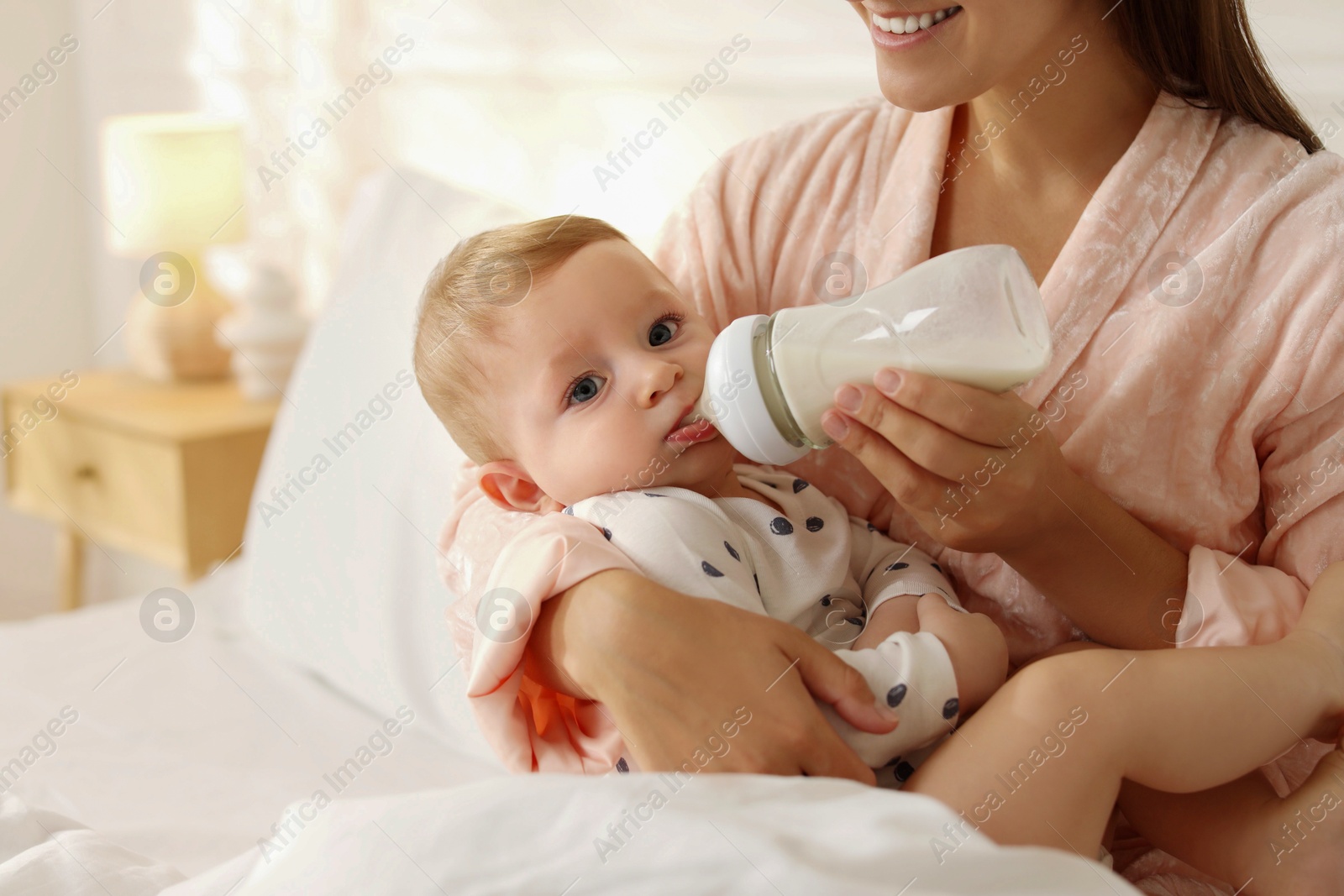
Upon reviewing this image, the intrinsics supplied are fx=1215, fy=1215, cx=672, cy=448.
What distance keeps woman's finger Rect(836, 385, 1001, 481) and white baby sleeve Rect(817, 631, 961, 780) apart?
14 cm

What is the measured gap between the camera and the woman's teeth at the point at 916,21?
102 cm

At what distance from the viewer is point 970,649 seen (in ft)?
3.03

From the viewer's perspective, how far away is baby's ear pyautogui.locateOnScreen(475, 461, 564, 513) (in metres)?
1.12

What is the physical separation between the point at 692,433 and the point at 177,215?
197cm

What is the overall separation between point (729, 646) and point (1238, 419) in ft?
1.66

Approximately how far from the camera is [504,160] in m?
2.29

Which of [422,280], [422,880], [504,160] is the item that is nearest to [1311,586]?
[422,880]

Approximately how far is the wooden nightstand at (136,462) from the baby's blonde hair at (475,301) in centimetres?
138

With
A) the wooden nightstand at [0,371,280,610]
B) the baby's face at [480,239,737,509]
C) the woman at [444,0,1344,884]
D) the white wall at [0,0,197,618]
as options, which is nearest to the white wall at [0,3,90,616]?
the white wall at [0,0,197,618]

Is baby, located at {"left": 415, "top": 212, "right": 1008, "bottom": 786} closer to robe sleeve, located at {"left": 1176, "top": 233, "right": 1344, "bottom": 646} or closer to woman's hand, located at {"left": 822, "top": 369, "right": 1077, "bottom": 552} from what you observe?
woman's hand, located at {"left": 822, "top": 369, "right": 1077, "bottom": 552}

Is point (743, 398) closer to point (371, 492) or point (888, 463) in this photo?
point (888, 463)

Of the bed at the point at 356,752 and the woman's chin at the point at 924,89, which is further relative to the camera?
the woman's chin at the point at 924,89
